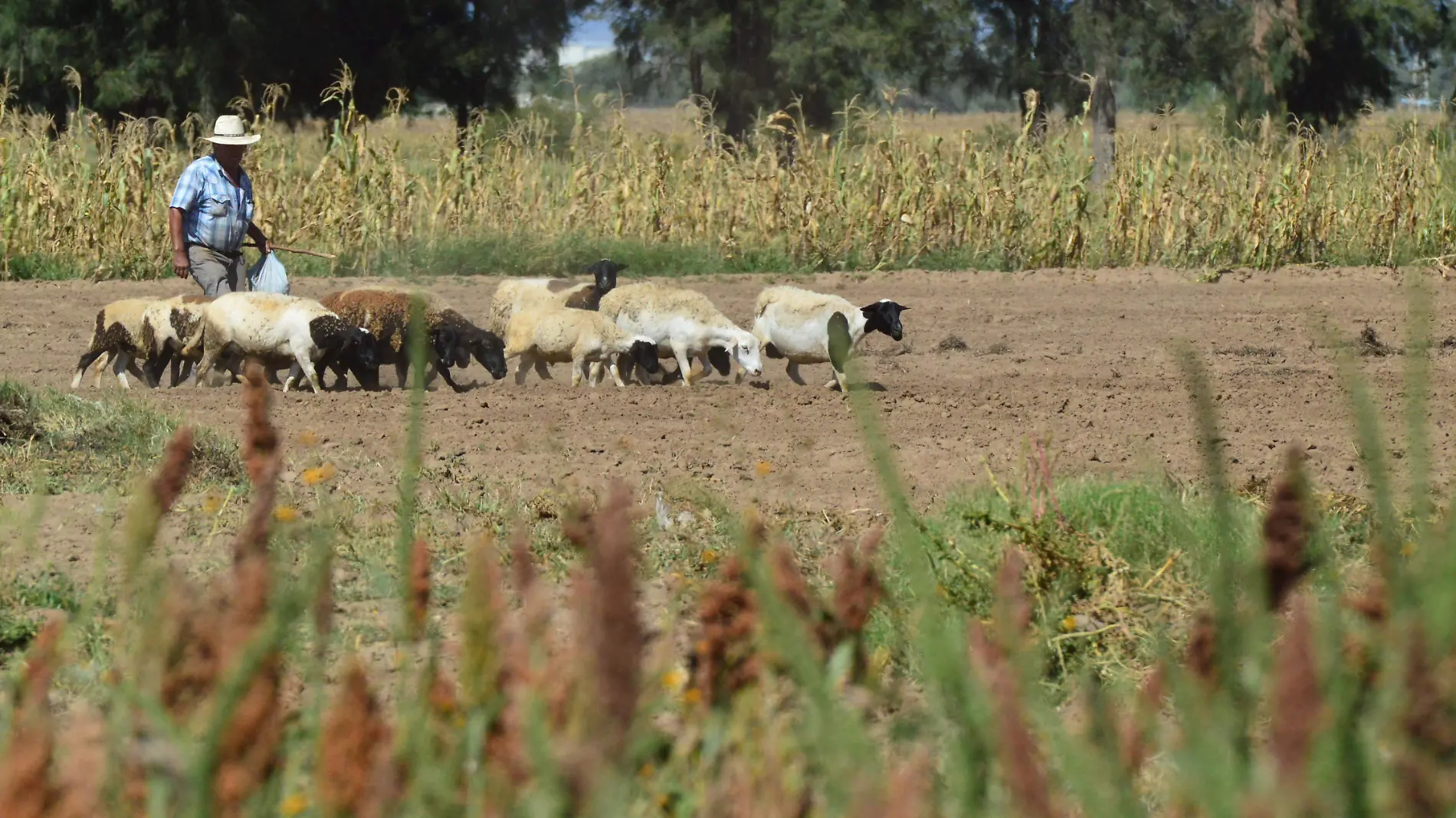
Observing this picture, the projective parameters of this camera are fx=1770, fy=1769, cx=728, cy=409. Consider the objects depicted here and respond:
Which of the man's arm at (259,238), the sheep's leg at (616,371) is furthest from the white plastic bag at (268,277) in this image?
the sheep's leg at (616,371)

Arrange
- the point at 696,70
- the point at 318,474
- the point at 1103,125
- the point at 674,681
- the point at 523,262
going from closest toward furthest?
the point at 674,681 < the point at 318,474 < the point at 523,262 < the point at 1103,125 < the point at 696,70

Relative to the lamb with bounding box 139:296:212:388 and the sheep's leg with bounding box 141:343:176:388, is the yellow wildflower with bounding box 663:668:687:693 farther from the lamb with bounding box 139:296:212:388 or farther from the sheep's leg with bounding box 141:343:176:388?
the sheep's leg with bounding box 141:343:176:388

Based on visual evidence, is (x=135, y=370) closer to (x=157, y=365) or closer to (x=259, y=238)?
(x=157, y=365)

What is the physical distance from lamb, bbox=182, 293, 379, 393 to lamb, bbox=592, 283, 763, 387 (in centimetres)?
185

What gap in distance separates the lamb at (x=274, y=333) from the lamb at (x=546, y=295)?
1.60 metres

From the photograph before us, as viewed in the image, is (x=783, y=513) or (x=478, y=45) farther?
(x=478, y=45)

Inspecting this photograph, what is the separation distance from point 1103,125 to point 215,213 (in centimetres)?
1722

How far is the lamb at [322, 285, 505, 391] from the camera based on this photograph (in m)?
12.4

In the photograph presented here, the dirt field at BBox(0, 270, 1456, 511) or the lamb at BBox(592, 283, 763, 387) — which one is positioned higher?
the lamb at BBox(592, 283, 763, 387)

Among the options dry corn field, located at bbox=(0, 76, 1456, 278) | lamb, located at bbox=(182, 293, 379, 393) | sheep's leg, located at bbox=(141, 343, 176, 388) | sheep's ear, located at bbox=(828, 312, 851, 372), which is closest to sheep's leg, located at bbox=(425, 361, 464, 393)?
lamb, located at bbox=(182, 293, 379, 393)

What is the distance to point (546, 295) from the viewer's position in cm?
1342

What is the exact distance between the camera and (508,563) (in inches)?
264

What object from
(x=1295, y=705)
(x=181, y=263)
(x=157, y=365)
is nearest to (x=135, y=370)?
(x=157, y=365)

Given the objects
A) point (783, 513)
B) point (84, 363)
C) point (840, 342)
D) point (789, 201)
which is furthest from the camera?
point (789, 201)
